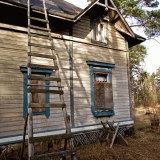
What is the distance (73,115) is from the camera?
736cm

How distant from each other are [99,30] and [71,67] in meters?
2.85

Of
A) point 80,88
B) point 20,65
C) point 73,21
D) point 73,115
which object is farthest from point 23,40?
point 73,115

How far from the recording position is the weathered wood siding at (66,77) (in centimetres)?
604

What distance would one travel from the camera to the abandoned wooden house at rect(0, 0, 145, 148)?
6.14m

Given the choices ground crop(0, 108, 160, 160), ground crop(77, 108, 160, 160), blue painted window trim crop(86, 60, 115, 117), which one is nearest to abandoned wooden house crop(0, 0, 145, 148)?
blue painted window trim crop(86, 60, 115, 117)

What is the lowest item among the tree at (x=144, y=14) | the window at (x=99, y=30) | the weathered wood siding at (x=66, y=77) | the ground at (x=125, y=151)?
the ground at (x=125, y=151)

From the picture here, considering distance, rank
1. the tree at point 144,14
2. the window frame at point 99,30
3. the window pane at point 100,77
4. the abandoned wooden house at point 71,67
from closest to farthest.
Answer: the abandoned wooden house at point 71,67 < the window pane at point 100,77 < the window frame at point 99,30 < the tree at point 144,14

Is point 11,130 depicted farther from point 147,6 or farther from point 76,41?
point 147,6

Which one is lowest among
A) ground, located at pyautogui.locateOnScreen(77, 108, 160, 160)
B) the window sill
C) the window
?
ground, located at pyautogui.locateOnScreen(77, 108, 160, 160)

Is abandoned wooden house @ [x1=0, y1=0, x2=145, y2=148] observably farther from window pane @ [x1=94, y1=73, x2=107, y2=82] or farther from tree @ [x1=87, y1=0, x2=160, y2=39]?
tree @ [x1=87, y1=0, x2=160, y2=39]

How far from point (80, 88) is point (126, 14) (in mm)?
→ 11847

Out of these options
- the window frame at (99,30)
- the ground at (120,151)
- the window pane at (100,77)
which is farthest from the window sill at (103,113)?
the window frame at (99,30)

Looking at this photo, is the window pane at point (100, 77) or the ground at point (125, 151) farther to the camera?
the window pane at point (100, 77)

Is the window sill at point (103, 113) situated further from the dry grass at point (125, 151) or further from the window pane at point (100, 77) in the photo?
the window pane at point (100, 77)
